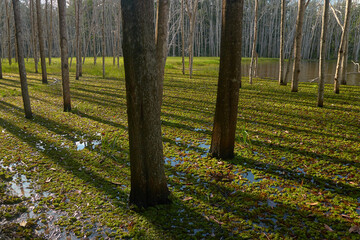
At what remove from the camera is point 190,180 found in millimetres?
4379

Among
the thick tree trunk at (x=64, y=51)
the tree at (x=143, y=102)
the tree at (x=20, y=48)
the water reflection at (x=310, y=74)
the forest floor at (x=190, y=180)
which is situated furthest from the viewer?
the water reflection at (x=310, y=74)

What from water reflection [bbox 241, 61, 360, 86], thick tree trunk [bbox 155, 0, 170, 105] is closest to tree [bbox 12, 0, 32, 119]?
thick tree trunk [bbox 155, 0, 170, 105]

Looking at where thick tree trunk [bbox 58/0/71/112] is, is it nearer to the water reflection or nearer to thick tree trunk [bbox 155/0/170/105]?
thick tree trunk [bbox 155/0/170/105]

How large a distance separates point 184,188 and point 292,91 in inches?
423

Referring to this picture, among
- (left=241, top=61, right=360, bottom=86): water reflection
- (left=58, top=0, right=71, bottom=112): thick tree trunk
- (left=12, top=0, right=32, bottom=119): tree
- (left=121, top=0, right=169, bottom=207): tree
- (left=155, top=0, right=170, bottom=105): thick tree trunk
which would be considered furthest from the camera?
(left=241, top=61, right=360, bottom=86): water reflection

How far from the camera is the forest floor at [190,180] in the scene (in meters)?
3.18

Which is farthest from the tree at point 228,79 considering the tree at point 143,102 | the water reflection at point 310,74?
the water reflection at point 310,74

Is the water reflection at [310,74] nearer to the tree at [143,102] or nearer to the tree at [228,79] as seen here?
the tree at [228,79]

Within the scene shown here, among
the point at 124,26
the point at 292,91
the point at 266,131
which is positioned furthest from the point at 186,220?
the point at 292,91

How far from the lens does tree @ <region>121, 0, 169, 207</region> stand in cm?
304

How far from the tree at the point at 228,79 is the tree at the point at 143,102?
180cm

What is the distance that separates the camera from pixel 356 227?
10.1 ft

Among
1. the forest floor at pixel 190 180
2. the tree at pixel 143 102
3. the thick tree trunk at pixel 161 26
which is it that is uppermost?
the thick tree trunk at pixel 161 26

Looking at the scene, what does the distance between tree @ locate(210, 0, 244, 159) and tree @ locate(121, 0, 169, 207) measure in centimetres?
180
